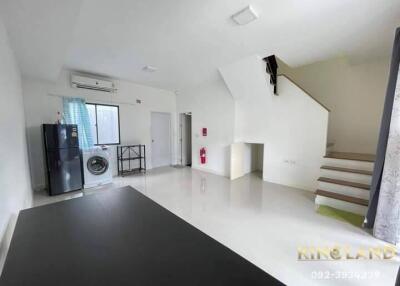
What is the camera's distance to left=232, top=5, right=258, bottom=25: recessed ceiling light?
2141mm

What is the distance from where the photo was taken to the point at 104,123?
Answer: 4.87m

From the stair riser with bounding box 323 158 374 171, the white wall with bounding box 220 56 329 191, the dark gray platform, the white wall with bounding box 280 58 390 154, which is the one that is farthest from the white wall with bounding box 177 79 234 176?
the dark gray platform

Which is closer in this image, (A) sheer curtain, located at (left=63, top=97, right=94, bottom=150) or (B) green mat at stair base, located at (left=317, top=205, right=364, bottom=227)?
(B) green mat at stair base, located at (left=317, top=205, right=364, bottom=227)

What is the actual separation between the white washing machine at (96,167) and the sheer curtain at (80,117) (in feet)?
1.15

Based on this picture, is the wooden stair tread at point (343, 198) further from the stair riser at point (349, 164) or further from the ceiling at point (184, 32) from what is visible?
the ceiling at point (184, 32)

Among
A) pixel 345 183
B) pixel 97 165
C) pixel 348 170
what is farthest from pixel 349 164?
pixel 97 165

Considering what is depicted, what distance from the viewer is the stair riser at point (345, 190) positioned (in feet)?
9.27

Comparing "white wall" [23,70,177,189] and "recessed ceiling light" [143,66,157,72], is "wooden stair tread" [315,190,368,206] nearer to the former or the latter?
"recessed ceiling light" [143,66,157,72]

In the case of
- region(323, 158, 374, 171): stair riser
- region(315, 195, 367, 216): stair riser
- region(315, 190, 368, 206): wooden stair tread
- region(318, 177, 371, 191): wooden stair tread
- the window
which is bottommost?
region(315, 195, 367, 216): stair riser

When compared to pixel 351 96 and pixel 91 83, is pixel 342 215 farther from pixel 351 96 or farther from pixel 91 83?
pixel 91 83

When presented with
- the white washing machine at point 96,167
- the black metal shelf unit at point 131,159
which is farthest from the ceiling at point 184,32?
the black metal shelf unit at point 131,159

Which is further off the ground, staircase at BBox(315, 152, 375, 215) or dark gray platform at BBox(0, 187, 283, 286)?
dark gray platform at BBox(0, 187, 283, 286)

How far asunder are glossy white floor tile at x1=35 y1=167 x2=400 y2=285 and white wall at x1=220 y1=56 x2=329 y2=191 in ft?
1.49

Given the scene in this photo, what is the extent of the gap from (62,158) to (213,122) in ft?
12.7
